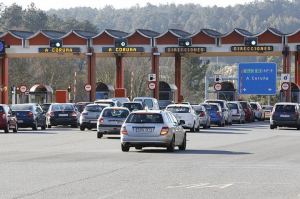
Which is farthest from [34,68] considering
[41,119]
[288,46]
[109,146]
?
[109,146]

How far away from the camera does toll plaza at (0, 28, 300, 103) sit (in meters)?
70.8

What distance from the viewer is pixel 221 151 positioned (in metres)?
31.0

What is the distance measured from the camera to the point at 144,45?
74000mm

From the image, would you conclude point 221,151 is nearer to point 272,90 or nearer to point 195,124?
point 195,124

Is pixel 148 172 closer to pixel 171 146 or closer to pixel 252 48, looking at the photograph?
pixel 171 146

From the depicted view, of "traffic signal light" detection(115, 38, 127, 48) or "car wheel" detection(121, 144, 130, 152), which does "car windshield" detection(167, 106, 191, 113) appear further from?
"traffic signal light" detection(115, 38, 127, 48)

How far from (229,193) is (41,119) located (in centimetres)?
3646

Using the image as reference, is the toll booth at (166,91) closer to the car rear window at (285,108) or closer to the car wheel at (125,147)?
the car rear window at (285,108)

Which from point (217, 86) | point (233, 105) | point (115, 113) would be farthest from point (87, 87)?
point (115, 113)

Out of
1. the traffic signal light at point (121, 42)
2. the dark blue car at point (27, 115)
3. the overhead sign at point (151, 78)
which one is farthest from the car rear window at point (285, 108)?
the traffic signal light at point (121, 42)

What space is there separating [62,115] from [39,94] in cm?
2099

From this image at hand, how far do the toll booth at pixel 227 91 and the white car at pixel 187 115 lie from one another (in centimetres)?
3113

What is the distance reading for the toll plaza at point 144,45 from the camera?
232 ft

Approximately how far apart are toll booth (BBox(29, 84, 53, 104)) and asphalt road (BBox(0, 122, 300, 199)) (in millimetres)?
40990
